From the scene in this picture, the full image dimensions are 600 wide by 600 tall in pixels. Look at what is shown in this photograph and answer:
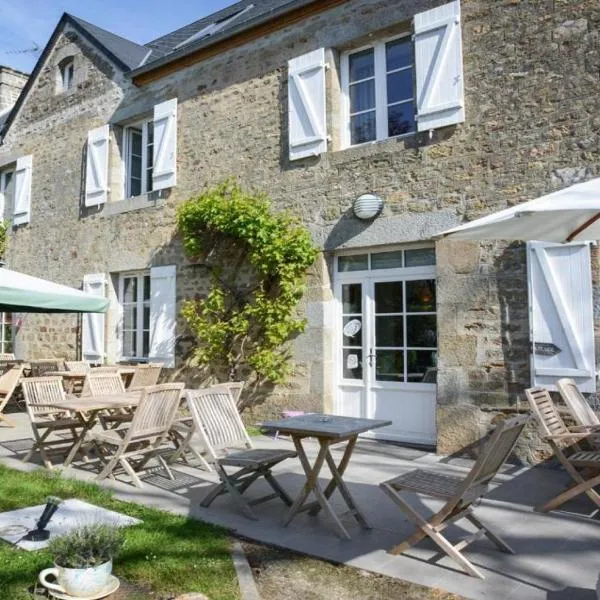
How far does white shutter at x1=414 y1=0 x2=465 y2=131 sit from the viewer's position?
5945mm

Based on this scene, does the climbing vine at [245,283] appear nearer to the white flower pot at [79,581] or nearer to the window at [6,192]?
the white flower pot at [79,581]

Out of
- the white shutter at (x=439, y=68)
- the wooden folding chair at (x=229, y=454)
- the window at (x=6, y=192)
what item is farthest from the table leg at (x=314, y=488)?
the window at (x=6, y=192)

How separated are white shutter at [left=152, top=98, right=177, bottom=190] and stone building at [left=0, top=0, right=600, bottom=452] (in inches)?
1.3

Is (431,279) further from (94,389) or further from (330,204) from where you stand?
(94,389)

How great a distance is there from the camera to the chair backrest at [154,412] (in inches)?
184

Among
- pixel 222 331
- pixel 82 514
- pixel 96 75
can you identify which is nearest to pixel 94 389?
pixel 222 331

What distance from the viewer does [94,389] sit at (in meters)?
6.25

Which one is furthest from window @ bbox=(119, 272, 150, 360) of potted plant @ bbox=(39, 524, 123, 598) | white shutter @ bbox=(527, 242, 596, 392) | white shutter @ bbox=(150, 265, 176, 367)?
potted plant @ bbox=(39, 524, 123, 598)

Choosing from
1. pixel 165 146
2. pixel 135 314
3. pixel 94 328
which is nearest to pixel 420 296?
pixel 165 146

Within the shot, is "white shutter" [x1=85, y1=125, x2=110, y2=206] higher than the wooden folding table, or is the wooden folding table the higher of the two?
"white shutter" [x1=85, y1=125, x2=110, y2=206]

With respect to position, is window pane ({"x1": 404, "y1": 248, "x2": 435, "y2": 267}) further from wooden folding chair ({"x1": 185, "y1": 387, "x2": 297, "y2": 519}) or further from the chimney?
the chimney

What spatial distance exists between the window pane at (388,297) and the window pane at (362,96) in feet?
6.82

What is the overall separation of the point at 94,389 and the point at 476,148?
15.0 feet

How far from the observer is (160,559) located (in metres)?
3.14
